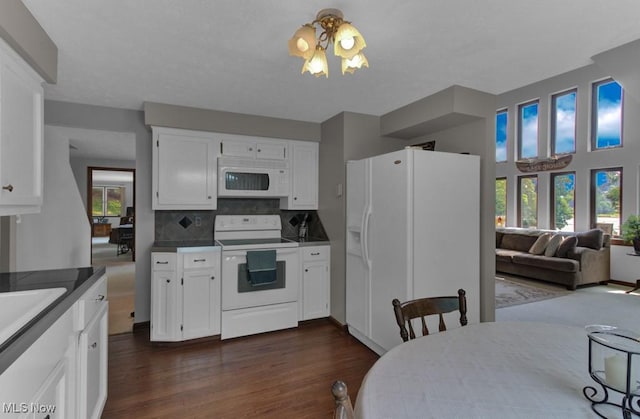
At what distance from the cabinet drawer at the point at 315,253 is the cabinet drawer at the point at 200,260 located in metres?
0.94

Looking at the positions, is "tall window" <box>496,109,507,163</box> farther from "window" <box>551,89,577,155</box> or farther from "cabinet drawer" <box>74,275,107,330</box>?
"cabinet drawer" <box>74,275,107,330</box>

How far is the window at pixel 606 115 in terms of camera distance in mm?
5781

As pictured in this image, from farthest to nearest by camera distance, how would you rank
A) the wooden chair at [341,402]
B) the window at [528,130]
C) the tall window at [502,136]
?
the tall window at [502,136] < the window at [528,130] < the wooden chair at [341,402]

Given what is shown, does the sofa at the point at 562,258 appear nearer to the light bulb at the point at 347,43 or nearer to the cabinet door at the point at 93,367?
the light bulb at the point at 347,43

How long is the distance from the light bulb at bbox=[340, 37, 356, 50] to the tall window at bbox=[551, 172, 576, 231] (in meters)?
7.04

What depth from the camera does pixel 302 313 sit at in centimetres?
344

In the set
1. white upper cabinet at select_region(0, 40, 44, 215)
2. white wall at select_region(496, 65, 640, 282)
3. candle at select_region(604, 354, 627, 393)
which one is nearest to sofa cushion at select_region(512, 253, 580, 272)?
white wall at select_region(496, 65, 640, 282)

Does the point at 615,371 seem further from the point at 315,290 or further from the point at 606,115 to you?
the point at 606,115

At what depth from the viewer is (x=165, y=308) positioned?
9.64 feet

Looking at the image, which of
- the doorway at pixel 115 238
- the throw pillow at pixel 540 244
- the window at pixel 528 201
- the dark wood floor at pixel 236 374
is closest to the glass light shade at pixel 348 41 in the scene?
the dark wood floor at pixel 236 374

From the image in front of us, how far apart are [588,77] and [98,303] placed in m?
8.51

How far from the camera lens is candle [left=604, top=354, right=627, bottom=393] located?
83 cm

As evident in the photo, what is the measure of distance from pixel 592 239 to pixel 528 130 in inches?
120

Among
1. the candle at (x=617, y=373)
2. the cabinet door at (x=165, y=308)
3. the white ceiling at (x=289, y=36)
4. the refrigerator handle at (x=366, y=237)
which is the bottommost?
the cabinet door at (x=165, y=308)
